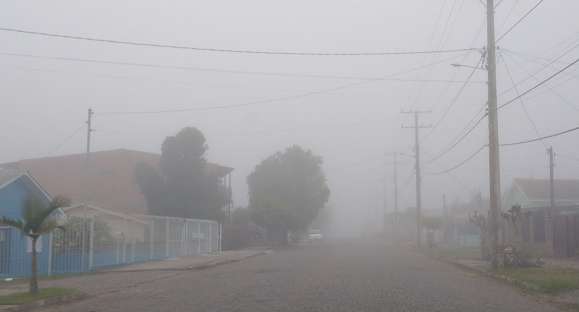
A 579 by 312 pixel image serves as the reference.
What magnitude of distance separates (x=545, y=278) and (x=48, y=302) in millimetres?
13290

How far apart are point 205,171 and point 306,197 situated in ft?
67.1

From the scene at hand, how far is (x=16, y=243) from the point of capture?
78.0 ft

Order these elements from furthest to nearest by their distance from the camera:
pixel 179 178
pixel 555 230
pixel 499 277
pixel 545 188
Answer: pixel 545 188, pixel 179 178, pixel 555 230, pixel 499 277

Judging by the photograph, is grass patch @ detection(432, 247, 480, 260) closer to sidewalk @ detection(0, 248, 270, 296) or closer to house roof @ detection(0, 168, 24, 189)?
sidewalk @ detection(0, 248, 270, 296)

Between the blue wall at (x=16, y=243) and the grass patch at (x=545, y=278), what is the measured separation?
51.4 ft

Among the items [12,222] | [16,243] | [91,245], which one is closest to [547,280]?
[12,222]

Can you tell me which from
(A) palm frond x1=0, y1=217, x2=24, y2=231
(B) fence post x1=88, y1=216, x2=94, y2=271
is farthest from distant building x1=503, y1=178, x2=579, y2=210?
(A) palm frond x1=0, y1=217, x2=24, y2=231

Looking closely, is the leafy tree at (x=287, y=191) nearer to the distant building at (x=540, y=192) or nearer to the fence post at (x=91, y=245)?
the distant building at (x=540, y=192)

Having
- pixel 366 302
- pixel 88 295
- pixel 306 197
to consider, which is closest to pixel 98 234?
pixel 88 295

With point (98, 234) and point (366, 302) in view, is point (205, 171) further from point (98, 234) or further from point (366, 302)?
point (366, 302)

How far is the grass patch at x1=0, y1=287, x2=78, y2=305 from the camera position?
15492mm

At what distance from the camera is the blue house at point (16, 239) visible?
23312mm

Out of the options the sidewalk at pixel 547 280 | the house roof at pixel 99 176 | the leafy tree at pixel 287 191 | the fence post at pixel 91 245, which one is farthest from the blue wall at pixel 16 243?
the leafy tree at pixel 287 191

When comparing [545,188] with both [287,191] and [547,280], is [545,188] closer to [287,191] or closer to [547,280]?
[287,191]
